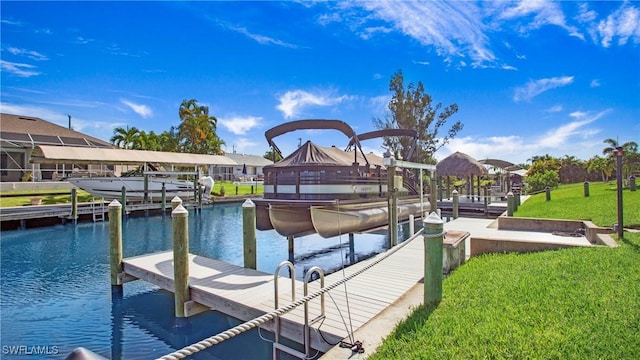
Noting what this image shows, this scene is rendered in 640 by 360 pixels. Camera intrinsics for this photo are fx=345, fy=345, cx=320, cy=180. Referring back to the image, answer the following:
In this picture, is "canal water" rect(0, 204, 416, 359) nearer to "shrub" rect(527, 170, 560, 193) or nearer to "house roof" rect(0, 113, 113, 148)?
"house roof" rect(0, 113, 113, 148)

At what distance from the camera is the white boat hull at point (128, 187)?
22484 mm

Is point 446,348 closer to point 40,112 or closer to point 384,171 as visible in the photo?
point 384,171

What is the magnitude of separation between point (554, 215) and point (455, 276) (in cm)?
842

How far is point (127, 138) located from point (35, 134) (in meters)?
11.7

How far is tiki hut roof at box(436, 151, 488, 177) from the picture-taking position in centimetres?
2030

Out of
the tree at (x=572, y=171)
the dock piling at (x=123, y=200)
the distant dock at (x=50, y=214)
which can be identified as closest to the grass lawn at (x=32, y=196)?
the distant dock at (x=50, y=214)

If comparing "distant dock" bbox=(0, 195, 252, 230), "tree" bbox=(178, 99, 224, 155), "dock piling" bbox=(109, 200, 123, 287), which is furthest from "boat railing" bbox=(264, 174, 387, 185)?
"tree" bbox=(178, 99, 224, 155)

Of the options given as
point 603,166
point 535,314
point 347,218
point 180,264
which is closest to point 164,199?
point 347,218

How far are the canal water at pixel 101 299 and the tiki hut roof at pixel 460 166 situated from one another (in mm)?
7472

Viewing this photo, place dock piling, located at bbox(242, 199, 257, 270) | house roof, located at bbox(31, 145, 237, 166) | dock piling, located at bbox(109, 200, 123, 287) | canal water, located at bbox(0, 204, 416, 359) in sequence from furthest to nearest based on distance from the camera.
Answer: house roof, located at bbox(31, 145, 237, 166)
dock piling, located at bbox(109, 200, 123, 287)
dock piling, located at bbox(242, 199, 257, 270)
canal water, located at bbox(0, 204, 416, 359)

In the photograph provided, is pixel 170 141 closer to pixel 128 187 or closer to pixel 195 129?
pixel 195 129

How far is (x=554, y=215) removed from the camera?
11.7 metres

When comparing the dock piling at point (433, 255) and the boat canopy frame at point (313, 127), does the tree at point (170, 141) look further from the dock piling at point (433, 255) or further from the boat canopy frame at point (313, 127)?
the dock piling at point (433, 255)

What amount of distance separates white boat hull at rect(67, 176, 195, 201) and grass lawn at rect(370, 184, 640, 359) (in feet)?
77.1
